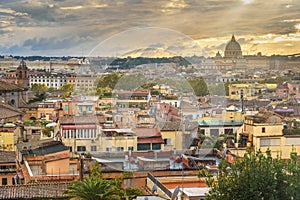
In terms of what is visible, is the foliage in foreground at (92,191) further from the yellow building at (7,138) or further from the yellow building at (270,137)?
the yellow building at (7,138)

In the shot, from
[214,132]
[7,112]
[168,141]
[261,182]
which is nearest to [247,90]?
[7,112]

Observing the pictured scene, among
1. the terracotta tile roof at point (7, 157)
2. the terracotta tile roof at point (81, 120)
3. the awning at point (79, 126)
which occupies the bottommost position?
the terracotta tile roof at point (7, 157)

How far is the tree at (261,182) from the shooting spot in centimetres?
475

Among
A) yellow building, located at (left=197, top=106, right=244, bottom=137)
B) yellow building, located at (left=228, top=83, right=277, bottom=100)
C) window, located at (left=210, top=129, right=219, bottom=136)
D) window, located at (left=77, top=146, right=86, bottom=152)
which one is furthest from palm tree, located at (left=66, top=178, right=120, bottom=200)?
yellow building, located at (left=228, top=83, right=277, bottom=100)

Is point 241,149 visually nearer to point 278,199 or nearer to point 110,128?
point 110,128

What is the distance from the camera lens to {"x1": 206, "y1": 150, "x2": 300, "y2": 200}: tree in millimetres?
4754

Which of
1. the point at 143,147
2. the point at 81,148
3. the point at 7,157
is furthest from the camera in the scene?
the point at 81,148

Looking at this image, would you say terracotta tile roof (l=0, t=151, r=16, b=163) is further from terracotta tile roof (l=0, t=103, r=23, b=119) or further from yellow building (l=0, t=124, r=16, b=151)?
terracotta tile roof (l=0, t=103, r=23, b=119)

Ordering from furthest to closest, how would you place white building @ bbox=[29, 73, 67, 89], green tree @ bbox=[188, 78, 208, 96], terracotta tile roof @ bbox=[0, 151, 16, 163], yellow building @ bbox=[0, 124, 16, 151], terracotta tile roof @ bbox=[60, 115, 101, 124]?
1. white building @ bbox=[29, 73, 67, 89]
2. green tree @ bbox=[188, 78, 208, 96]
3. yellow building @ bbox=[0, 124, 16, 151]
4. terracotta tile roof @ bbox=[60, 115, 101, 124]
5. terracotta tile roof @ bbox=[0, 151, 16, 163]

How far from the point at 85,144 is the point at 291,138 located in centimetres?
361

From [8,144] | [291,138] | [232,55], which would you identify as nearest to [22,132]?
[8,144]

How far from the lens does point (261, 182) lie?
4.83 metres

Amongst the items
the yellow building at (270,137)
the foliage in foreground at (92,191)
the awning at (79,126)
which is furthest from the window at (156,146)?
the foliage in foreground at (92,191)

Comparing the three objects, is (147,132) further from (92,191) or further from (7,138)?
(92,191)
